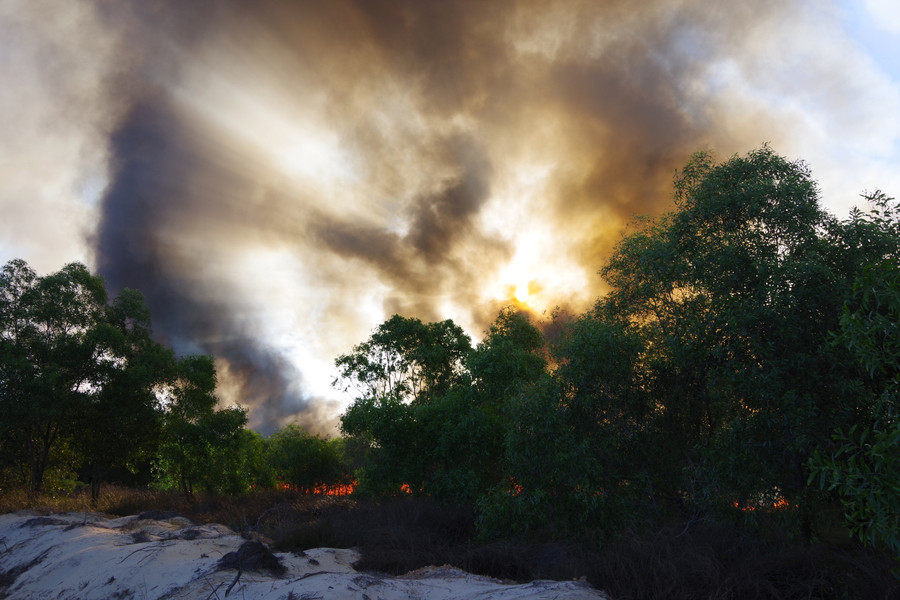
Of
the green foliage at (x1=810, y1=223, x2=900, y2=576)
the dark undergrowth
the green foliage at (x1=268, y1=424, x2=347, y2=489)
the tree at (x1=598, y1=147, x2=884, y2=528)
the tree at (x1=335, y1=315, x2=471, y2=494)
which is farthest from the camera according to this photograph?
the green foliage at (x1=268, y1=424, x2=347, y2=489)

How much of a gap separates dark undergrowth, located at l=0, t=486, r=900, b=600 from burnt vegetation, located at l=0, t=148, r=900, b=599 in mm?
61

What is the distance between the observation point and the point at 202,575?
33.9 feet

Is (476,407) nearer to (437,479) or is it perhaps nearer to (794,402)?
(437,479)

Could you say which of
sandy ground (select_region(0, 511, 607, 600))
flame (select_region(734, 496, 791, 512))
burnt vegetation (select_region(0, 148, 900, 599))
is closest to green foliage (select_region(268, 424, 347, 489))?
burnt vegetation (select_region(0, 148, 900, 599))

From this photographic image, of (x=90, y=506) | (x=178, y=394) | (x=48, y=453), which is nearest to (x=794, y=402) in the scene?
(x=90, y=506)

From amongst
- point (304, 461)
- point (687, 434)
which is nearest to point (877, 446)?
point (687, 434)

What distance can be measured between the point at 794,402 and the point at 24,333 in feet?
117

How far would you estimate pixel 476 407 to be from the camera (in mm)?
23750

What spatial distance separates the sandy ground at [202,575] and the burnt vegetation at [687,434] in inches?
63.6

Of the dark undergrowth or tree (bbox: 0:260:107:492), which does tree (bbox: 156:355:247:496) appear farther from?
the dark undergrowth

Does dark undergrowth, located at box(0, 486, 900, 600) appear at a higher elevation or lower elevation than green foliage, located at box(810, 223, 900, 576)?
lower

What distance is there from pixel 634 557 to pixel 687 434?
6381 mm

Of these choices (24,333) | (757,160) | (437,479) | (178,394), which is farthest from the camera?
(178,394)

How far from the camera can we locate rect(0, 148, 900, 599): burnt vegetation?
9578mm
